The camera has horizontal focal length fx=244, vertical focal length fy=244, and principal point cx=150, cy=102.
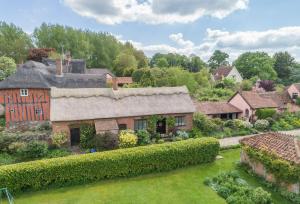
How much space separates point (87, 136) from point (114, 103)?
4503 mm

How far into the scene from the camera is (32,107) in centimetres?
2811

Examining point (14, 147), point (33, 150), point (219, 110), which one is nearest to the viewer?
point (33, 150)

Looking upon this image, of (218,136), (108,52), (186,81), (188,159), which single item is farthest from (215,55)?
(188,159)

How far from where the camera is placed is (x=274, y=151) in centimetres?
→ 1719

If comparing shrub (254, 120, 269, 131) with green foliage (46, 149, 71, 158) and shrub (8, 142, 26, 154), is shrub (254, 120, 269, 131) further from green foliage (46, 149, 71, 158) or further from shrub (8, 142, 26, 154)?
shrub (8, 142, 26, 154)

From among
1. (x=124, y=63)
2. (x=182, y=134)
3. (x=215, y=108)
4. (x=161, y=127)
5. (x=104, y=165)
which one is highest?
(x=124, y=63)

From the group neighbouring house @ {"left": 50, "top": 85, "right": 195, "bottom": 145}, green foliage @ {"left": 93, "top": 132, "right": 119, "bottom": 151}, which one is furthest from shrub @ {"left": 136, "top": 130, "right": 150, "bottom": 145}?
green foliage @ {"left": 93, "top": 132, "right": 119, "bottom": 151}

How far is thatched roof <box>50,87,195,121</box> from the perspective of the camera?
77.7 feet

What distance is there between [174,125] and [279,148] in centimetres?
1182

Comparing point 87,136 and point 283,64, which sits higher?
point 283,64

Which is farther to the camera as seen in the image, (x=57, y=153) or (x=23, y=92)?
(x=23, y=92)

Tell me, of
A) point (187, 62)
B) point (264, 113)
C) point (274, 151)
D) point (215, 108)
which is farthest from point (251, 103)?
point (187, 62)

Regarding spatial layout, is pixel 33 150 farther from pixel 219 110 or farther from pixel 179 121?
pixel 219 110

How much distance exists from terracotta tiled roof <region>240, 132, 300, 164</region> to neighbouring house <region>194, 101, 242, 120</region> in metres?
11.4
